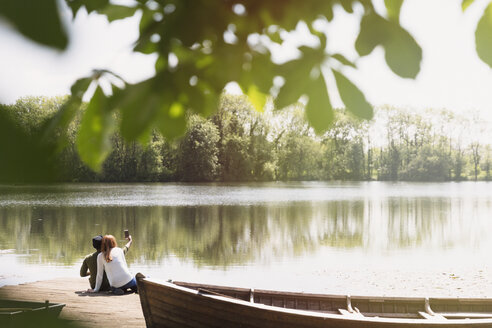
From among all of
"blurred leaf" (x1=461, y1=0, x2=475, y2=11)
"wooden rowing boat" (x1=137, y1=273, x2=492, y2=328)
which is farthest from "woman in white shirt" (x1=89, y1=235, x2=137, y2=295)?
"blurred leaf" (x1=461, y1=0, x2=475, y2=11)

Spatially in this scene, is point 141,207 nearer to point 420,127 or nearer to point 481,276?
point 481,276

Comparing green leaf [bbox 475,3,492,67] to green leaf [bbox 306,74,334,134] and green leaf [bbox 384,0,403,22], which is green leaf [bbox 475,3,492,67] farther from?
green leaf [bbox 306,74,334,134]

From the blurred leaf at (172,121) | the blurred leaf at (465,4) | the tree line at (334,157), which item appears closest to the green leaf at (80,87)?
the blurred leaf at (172,121)

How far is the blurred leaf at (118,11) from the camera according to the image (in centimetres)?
132

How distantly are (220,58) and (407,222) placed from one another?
89.2 feet

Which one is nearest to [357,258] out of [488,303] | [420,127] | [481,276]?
[481,276]

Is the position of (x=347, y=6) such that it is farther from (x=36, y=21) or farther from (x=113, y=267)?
(x=113, y=267)

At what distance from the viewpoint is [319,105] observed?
124 centimetres

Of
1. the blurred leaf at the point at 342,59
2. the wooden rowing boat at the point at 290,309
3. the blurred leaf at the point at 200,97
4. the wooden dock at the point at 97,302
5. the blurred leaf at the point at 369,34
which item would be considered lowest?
the wooden dock at the point at 97,302

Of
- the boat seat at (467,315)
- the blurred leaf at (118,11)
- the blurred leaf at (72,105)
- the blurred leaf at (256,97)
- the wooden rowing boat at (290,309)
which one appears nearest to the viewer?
the blurred leaf at (72,105)

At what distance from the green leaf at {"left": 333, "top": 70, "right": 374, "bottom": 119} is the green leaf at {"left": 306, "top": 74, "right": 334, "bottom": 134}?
0.04m

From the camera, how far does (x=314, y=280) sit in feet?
44.5

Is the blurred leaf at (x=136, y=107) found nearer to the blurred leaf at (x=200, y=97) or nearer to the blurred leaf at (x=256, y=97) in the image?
the blurred leaf at (x=200, y=97)

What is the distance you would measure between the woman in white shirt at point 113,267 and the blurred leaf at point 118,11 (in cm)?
615
